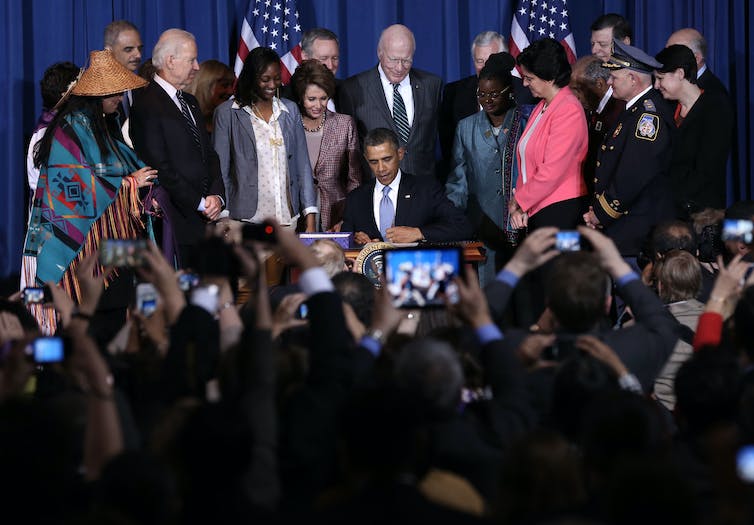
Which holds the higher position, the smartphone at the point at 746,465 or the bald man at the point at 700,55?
the bald man at the point at 700,55

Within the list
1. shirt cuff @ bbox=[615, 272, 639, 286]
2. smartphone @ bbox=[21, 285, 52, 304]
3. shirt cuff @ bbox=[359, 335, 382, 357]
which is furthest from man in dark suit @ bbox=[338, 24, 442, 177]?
shirt cuff @ bbox=[359, 335, 382, 357]

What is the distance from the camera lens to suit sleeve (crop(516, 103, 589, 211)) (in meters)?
6.18

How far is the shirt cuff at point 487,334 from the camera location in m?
2.83

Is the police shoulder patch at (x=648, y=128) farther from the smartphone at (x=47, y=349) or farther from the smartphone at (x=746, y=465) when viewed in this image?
the smartphone at (x=746, y=465)

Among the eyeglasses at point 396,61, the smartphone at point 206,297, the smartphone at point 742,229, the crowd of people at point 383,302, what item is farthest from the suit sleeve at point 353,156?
the smartphone at point 206,297

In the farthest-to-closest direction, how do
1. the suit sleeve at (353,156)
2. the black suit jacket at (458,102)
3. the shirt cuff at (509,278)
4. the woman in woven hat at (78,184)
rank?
the black suit jacket at (458,102)
the suit sleeve at (353,156)
the woman in woven hat at (78,184)
the shirt cuff at (509,278)

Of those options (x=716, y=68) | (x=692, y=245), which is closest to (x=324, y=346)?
(x=692, y=245)

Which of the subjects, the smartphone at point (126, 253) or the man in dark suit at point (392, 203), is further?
the man in dark suit at point (392, 203)

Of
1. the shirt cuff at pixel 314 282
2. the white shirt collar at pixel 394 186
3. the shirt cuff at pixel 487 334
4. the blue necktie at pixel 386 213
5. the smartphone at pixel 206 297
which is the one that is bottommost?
the shirt cuff at pixel 487 334

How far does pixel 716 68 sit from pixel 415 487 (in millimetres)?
6497

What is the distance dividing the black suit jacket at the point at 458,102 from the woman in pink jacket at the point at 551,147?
0.74m

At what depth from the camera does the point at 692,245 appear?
5.08 meters

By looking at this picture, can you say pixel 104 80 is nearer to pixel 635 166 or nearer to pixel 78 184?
pixel 78 184

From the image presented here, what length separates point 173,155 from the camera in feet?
20.5
